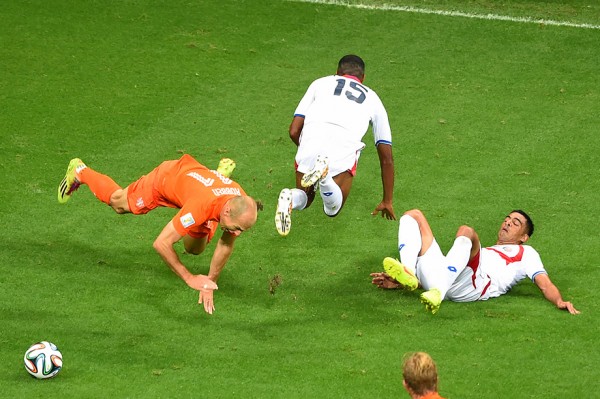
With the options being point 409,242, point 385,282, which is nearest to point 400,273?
point 409,242

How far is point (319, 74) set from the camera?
1609cm

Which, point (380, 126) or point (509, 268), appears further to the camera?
point (380, 126)

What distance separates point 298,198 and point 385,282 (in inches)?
45.8

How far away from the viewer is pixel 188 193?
10.4 m

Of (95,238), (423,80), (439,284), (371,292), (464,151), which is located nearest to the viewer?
(439,284)

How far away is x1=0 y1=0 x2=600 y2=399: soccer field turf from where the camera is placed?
983 cm

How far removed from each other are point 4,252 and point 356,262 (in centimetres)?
350

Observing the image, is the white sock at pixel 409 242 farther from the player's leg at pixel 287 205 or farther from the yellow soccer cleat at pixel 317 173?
the player's leg at pixel 287 205

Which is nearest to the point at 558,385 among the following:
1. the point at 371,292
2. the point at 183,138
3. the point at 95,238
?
the point at 371,292

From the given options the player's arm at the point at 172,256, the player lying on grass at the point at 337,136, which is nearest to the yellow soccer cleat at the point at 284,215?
the player lying on grass at the point at 337,136

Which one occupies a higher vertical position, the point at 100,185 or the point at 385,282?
the point at 100,185

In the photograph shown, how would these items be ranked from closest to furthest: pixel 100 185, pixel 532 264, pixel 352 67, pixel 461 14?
pixel 532 264
pixel 100 185
pixel 352 67
pixel 461 14

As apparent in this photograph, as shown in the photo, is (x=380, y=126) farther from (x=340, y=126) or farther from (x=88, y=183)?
(x=88, y=183)

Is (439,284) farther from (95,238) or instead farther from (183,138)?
(183,138)
